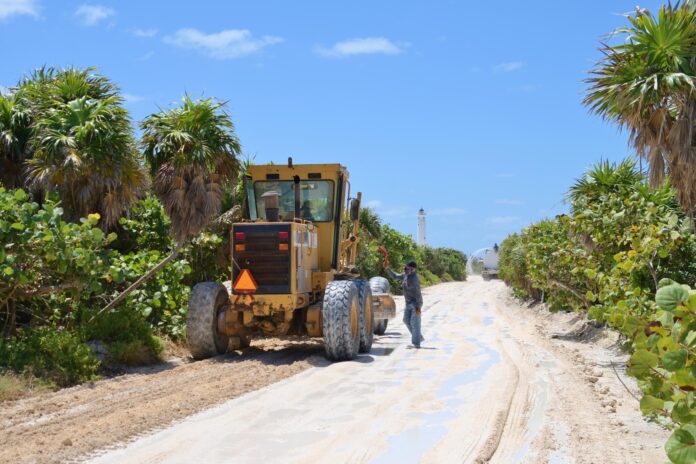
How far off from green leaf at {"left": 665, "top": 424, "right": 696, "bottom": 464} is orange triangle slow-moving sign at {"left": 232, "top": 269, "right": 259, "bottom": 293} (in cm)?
838

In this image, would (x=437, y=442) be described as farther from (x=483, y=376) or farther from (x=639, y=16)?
(x=639, y=16)

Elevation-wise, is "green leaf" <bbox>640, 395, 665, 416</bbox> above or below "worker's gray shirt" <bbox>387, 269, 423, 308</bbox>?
below

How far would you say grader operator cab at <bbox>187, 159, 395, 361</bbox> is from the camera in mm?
11367

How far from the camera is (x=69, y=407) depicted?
7922 mm

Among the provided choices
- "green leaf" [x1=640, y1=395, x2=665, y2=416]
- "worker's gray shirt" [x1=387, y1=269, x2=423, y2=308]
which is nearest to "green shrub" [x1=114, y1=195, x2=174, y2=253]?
"worker's gray shirt" [x1=387, y1=269, x2=423, y2=308]

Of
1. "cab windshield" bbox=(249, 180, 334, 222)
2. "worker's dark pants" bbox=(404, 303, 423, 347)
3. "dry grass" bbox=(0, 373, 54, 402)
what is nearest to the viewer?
"dry grass" bbox=(0, 373, 54, 402)

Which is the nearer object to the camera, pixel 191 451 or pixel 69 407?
pixel 191 451

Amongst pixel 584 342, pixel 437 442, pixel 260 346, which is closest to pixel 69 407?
pixel 437 442

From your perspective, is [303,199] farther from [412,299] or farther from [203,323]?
[412,299]

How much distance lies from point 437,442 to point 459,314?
17337mm

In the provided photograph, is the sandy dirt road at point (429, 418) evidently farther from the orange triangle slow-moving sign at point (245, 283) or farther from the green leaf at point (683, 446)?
the green leaf at point (683, 446)

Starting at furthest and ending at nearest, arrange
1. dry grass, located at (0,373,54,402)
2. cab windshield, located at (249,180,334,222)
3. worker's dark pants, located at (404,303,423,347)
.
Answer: worker's dark pants, located at (404,303,423,347) → cab windshield, located at (249,180,334,222) → dry grass, located at (0,373,54,402)

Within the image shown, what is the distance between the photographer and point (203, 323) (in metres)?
11.6

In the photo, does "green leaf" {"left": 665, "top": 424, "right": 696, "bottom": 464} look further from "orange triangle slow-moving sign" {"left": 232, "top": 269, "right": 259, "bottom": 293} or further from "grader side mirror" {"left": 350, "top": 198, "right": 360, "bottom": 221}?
"grader side mirror" {"left": 350, "top": 198, "right": 360, "bottom": 221}
